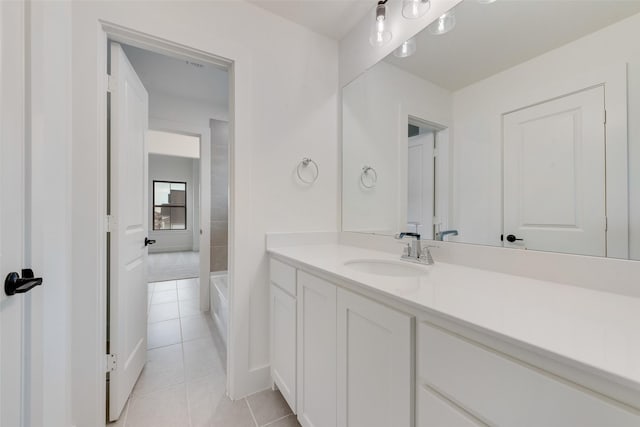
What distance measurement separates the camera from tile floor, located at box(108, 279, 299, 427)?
52.3 inches

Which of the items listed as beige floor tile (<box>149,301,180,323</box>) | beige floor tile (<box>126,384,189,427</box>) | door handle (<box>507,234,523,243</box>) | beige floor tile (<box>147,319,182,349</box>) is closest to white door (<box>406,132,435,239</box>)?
door handle (<box>507,234,523,243</box>)

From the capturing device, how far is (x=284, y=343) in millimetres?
1352

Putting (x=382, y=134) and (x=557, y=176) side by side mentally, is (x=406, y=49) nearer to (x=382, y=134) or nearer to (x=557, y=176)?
(x=382, y=134)

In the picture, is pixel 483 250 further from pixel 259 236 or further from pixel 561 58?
pixel 259 236

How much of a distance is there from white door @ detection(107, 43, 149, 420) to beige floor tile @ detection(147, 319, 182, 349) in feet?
1.22

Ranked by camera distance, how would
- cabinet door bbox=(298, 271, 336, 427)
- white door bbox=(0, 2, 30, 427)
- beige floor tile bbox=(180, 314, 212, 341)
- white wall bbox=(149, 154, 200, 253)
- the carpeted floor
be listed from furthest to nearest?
1. white wall bbox=(149, 154, 200, 253)
2. the carpeted floor
3. beige floor tile bbox=(180, 314, 212, 341)
4. cabinet door bbox=(298, 271, 336, 427)
5. white door bbox=(0, 2, 30, 427)

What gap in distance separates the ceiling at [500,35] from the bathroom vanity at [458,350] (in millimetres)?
884

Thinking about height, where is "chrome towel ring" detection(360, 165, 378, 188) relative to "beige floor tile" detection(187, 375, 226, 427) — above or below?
above

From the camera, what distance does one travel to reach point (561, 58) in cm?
89

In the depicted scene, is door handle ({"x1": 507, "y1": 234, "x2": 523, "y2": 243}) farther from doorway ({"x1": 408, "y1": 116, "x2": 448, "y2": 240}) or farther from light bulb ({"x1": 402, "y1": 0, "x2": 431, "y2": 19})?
light bulb ({"x1": 402, "y1": 0, "x2": 431, "y2": 19})

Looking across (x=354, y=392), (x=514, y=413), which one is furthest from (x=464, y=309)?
(x=354, y=392)

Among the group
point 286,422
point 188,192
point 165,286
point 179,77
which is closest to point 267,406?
point 286,422

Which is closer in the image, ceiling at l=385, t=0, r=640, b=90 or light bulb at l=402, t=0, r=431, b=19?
ceiling at l=385, t=0, r=640, b=90

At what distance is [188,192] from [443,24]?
24.4 ft
